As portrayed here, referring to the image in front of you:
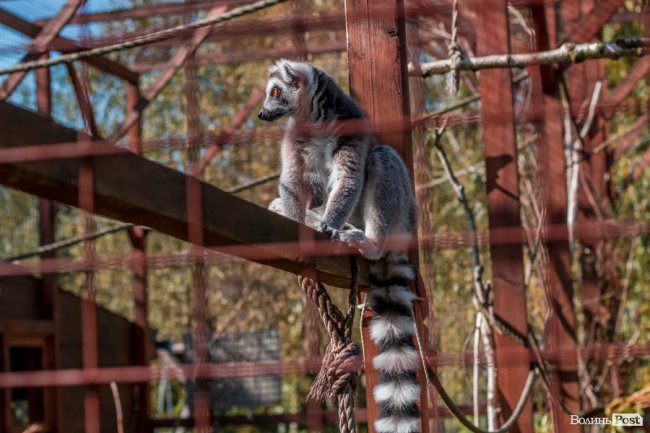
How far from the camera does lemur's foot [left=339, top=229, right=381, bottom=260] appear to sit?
2.52 m

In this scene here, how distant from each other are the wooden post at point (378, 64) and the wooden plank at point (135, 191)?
0.82 meters

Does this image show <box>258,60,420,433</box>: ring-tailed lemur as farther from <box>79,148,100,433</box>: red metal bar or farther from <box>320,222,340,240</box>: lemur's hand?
<box>79,148,100,433</box>: red metal bar

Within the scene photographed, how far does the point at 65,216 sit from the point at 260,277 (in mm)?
2357

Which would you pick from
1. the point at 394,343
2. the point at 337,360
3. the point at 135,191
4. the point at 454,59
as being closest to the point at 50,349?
the point at 454,59

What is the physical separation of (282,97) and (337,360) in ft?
4.42

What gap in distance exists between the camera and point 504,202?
361 centimetres

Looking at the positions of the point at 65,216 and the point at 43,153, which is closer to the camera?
the point at 43,153

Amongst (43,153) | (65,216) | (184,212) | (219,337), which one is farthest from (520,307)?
(65,216)

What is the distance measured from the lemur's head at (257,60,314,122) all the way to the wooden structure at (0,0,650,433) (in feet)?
0.31

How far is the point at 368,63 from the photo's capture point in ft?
8.07

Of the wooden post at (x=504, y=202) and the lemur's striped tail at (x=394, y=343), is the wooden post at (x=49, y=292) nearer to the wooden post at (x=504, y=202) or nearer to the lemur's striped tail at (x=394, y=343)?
the wooden post at (x=504, y=202)

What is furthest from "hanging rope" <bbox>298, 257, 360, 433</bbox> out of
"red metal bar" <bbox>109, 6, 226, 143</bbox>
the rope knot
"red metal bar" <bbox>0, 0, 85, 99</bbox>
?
"red metal bar" <bbox>109, 6, 226, 143</bbox>

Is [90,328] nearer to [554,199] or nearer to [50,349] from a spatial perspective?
[554,199]

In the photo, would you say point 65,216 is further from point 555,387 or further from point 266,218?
point 266,218
